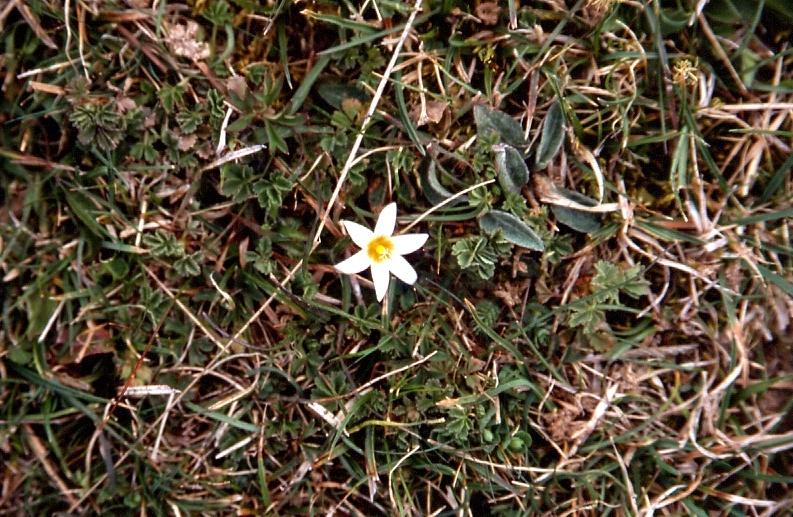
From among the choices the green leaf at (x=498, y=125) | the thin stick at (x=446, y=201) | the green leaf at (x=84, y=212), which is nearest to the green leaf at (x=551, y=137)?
the green leaf at (x=498, y=125)

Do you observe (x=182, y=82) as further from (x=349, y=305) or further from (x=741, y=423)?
(x=741, y=423)

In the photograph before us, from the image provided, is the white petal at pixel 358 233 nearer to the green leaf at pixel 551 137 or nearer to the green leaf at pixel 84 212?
the green leaf at pixel 551 137

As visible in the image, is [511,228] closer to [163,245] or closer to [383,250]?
[383,250]

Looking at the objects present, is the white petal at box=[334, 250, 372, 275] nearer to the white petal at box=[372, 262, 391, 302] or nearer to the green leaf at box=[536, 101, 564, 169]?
the white petal at box=[372, 262, 391, 302]

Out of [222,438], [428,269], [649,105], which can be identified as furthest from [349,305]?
[649,105]

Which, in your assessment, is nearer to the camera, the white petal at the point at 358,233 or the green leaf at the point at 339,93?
the white petal at the point at 358,233

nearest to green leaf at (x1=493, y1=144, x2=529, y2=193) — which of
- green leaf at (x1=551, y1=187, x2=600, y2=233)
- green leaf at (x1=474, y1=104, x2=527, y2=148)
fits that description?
green leaf at (x1=474, y1=104, x2=527, y2=148)

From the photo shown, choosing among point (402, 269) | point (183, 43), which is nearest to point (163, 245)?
point (183, 43)

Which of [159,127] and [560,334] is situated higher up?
[159,127]
